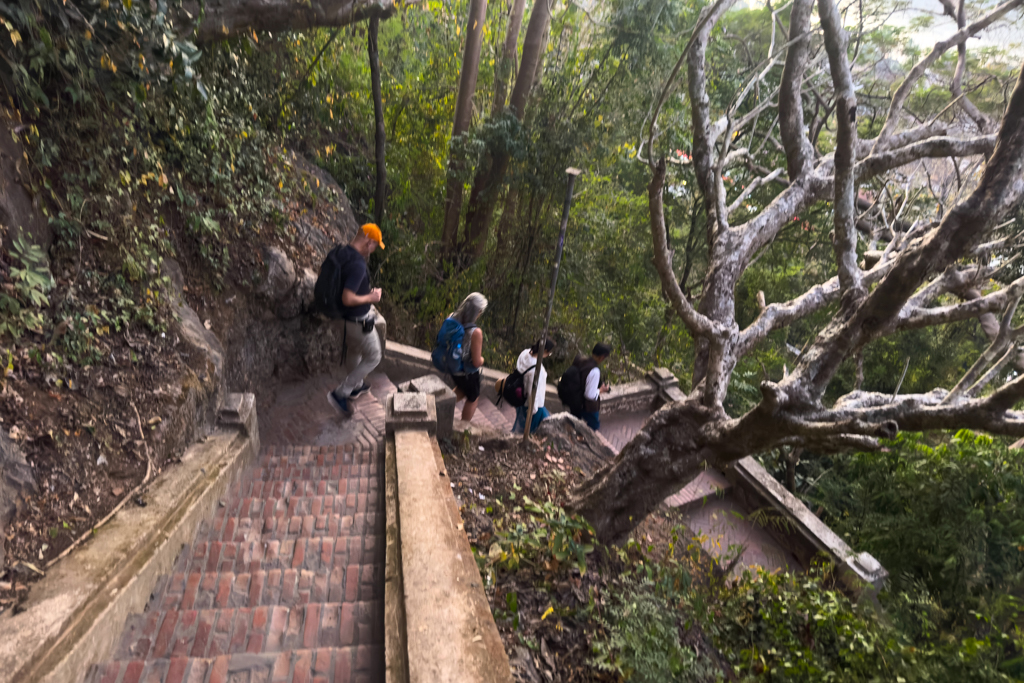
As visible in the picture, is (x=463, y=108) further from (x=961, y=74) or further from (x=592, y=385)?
(x=961, y=74)

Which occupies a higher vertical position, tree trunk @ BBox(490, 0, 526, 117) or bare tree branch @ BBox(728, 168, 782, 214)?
tree trunk @ BBox(490, 0, 526, 117)

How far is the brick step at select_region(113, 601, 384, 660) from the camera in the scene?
2.67 metres

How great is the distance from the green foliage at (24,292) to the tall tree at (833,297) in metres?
3.89

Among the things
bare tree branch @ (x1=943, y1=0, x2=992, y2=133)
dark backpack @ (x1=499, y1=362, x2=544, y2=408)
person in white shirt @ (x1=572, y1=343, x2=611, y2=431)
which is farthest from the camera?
person in white shirt @ (x1=572, y1=343, x2=611, y2=431)

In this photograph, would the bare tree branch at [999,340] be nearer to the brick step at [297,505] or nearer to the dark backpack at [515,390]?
the dark backpack at [515,390]

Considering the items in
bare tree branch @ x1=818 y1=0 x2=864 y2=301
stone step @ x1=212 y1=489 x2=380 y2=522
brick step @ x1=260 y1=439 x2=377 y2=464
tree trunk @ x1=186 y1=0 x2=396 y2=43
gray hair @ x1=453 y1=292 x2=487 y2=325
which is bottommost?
stone step @ x1=212 y1=489 x2=380 y2=522

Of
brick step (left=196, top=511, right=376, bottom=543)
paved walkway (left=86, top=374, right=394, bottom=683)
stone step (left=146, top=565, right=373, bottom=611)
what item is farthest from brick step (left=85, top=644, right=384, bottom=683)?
brick step (left=196, top=511, right=376, bottom=543)

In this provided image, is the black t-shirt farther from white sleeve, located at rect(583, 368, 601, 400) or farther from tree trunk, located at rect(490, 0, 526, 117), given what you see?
tree trunk, located at rect(490, 0, 526, 117)

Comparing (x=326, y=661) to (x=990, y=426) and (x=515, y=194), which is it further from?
(x=515, y=194)

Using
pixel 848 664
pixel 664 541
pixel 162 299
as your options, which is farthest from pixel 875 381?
pixel 162 299

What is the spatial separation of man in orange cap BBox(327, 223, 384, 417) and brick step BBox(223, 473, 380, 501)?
144 centimetres

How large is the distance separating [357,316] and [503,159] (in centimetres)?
399

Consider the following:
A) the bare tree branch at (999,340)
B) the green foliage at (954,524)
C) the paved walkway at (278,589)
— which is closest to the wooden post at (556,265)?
the paved walkway at (278,589)

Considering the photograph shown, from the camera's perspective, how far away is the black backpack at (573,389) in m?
6.14
